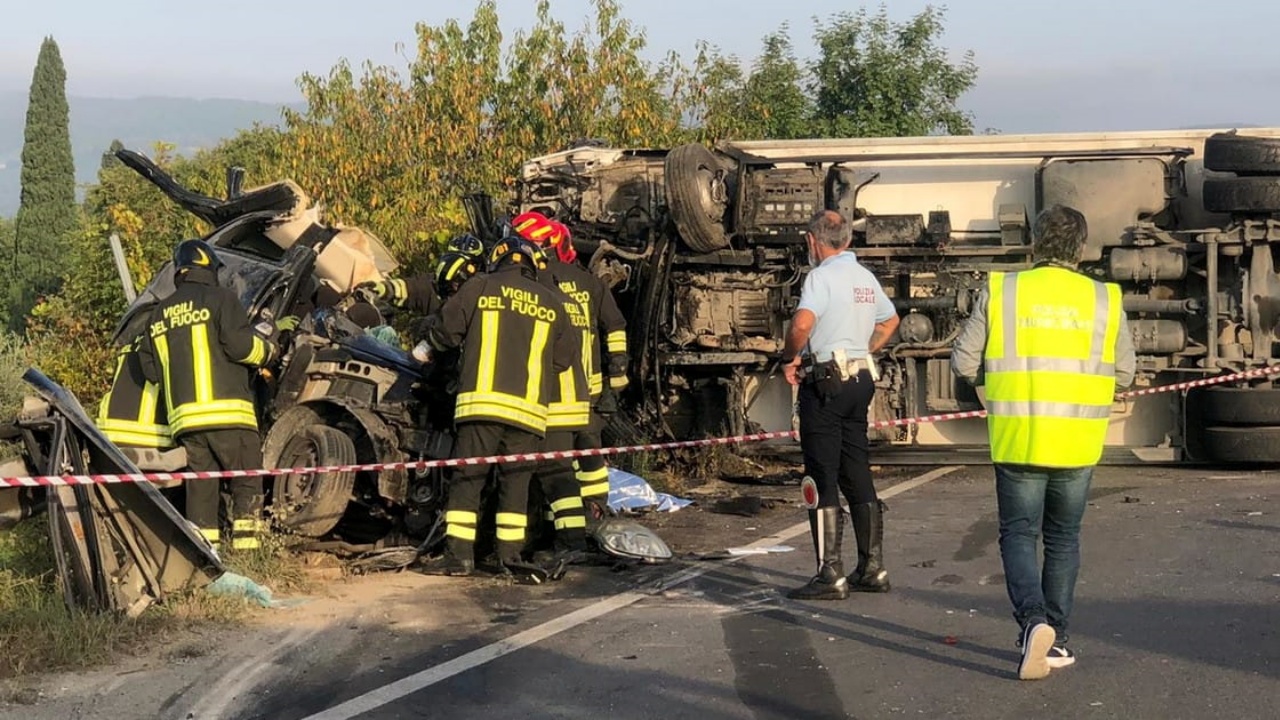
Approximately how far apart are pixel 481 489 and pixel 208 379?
4.86 feet

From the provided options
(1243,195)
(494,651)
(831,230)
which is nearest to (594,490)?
(831,230)

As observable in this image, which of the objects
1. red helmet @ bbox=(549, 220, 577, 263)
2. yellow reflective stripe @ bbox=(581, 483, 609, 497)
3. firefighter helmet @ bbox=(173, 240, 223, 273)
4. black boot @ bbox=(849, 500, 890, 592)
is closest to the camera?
black boot @ bbox=(849, 500, 890, 592)

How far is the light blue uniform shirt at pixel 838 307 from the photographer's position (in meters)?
6.86

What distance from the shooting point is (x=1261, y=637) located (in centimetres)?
595

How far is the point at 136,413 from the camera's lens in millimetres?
7719

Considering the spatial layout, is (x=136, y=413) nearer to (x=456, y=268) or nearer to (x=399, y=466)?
(x=399, y=466)

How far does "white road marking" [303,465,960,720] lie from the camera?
5.34 m

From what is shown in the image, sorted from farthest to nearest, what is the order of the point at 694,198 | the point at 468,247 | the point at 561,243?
the point at 694,198
the point at 561,243
the point at 468,247

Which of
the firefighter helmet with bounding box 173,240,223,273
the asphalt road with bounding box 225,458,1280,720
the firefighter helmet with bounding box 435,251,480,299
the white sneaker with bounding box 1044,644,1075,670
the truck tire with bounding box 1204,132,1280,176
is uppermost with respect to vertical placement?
the truck tire with bounding box 1204,132,1280,176

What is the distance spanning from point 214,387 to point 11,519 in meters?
1.23

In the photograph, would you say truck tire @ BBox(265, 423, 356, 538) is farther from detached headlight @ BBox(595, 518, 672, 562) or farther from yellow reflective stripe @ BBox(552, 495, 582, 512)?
detached headlight @ BBox(595, 518, 672, 562)

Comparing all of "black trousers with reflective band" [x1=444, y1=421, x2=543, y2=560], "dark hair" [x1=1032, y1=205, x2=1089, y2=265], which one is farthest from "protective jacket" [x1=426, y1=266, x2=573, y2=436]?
"dark hair" [x1=1032, y1=205, x2=1089, y2=265]

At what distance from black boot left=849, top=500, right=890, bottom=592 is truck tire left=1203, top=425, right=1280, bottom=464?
5.00 metres

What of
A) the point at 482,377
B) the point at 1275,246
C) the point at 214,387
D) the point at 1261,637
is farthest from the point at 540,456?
the point at 1275,246
